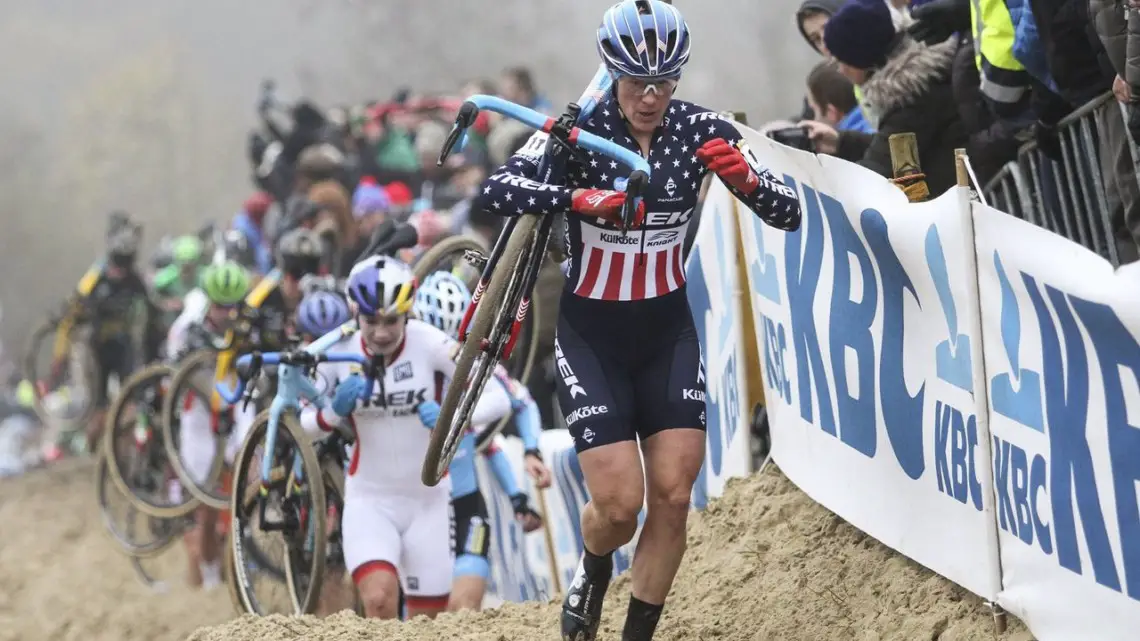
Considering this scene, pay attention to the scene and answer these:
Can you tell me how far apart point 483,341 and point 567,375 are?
37 cm

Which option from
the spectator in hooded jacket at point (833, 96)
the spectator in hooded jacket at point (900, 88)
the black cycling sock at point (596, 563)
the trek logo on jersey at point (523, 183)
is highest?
the spectator in hooded jacket at point (833, 96)

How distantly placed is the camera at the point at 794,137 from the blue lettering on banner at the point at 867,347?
3.25 feet

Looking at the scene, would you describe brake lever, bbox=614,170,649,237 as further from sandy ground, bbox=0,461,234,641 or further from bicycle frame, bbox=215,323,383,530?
sandy ground, bbox=0,461,234,641

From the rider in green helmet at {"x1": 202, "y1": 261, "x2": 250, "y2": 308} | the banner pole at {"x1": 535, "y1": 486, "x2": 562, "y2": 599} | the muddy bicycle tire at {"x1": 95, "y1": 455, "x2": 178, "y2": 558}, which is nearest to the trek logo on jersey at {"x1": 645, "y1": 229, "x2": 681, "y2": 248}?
the banner pole at {"x1": 535, "y1": 486, "x2": 562, "y2": 599}

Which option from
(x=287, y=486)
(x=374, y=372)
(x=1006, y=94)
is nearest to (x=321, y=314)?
(x=374, y=372)

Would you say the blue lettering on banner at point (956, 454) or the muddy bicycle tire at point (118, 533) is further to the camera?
the muddy bicycle tire at point (118, 533)

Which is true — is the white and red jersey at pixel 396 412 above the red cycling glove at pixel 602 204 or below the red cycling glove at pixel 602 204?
below

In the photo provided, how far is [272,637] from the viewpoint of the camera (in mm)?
7398

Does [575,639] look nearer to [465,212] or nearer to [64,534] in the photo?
[465,212]

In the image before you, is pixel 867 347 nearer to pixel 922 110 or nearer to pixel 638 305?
pixel 638 305

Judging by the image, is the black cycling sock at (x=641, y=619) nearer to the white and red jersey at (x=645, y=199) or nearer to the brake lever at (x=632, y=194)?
the white and red jersey at (x=645, y=199)

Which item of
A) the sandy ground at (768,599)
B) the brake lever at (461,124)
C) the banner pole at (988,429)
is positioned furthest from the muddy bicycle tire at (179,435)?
the banner pole at (988,429)

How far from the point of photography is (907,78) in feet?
26.0

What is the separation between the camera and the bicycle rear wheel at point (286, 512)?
8.70 metres
